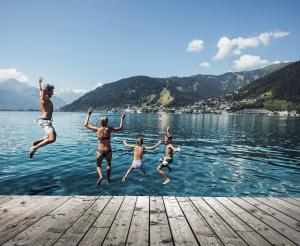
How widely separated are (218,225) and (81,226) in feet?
11.7

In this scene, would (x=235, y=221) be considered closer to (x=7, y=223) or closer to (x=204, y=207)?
(x=204, y=207)

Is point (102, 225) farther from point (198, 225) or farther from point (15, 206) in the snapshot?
point (15, 206)

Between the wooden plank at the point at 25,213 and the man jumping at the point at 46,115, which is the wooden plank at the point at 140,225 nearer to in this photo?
the wooden plank at the point at 25,213

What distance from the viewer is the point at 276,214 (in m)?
7.82

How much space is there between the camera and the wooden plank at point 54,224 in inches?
226

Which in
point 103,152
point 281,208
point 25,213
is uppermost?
point 103,152

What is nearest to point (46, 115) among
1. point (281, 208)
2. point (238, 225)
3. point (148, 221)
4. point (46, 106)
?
point (46, 106)

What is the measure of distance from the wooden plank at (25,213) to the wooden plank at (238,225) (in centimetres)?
507

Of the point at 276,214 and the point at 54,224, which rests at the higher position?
the point at 54,224

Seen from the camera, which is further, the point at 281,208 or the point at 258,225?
the point at 281,208

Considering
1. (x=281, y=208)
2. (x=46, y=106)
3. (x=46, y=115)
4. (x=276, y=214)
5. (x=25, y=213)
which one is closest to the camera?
(x=25, y=213)

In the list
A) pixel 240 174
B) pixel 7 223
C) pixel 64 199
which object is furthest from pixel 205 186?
pixel 7 223

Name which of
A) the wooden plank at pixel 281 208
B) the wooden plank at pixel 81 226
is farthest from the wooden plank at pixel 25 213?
the wooden plank at pixel 281 208

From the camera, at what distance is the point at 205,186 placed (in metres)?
16.9
